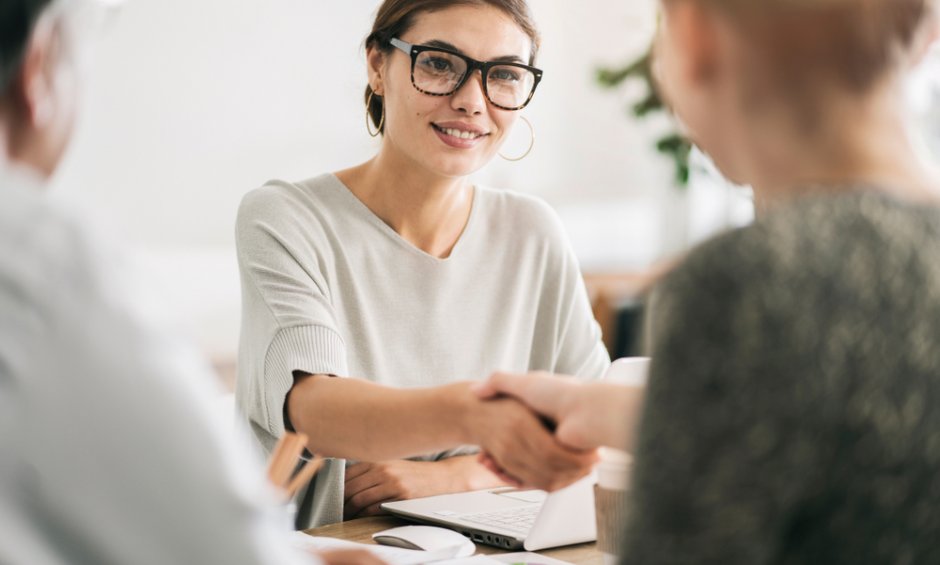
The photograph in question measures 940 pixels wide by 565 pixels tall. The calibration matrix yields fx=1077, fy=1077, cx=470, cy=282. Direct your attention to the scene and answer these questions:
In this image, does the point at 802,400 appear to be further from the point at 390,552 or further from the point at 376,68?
the point at 376,68

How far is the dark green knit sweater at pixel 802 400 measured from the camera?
0.71 m

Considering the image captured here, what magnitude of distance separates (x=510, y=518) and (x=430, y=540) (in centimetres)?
19

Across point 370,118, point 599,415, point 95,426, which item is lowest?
point 599,415

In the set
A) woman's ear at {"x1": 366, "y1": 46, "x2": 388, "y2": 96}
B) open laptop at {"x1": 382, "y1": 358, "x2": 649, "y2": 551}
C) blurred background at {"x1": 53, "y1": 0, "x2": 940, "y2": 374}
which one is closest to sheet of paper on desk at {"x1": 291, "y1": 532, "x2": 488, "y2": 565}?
open laptop at {"x1": 382, "y1": 358, "x2": 649, "y2": 551}

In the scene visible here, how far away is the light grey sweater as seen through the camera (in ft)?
6.18

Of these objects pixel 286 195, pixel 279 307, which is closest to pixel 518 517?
pixel 279 307

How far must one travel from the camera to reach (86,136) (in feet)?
14.1

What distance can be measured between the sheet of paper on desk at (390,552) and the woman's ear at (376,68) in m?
1.09

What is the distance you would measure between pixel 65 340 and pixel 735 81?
55 cm

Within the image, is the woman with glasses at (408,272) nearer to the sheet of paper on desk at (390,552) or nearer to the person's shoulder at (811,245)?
the sheet of paper on desk at (390,552)

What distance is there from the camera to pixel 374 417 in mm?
1653

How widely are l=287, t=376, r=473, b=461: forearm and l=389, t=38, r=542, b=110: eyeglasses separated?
671 millimetres

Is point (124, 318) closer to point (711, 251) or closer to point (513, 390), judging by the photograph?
point (711, 251)

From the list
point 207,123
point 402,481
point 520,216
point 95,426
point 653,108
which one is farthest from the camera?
point 653,108
